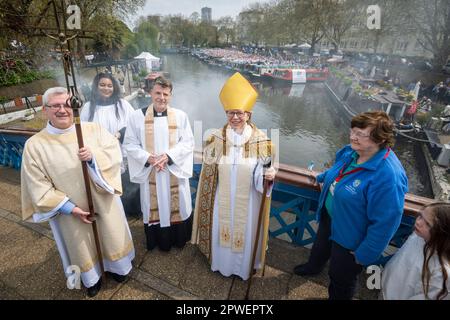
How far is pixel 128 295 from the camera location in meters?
2.51

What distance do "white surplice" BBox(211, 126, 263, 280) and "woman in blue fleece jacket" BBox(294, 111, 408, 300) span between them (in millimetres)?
665

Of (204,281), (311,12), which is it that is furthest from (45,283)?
(311,12)

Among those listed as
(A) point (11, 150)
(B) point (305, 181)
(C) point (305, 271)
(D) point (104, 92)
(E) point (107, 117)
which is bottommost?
(C) point (305, 271)

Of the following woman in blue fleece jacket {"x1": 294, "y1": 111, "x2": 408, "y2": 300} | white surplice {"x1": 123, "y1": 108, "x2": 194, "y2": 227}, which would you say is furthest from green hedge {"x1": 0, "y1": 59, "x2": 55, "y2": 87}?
woman in blue fleece jacket {"x1": 294, "y1": 111, "x2": 408, "y2": 300}

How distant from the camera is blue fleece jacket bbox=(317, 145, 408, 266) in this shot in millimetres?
1771

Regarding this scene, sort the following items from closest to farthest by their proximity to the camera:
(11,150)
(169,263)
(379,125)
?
1. (379,125)
2. (169,263)
3. (11,150)

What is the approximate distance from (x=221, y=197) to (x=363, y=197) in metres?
1.26

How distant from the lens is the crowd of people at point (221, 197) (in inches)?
71.7

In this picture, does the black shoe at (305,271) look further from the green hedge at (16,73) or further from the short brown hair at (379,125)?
the green hedge at (16,73)

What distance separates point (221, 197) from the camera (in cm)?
254

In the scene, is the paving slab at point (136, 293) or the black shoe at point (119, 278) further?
the black shoe at point (119, 278)

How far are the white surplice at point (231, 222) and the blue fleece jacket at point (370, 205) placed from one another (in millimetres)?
720

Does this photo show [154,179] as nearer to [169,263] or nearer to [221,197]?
[221,197]

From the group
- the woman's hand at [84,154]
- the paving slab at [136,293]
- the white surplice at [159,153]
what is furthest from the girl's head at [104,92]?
the paving slab at [136,293]
